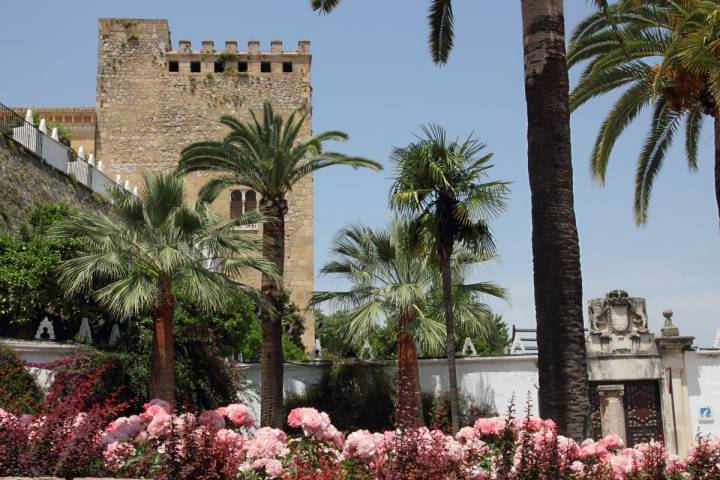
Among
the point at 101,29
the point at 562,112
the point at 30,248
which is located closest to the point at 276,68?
the point at 101,29

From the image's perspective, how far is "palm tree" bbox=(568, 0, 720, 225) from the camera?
12555 millimetres

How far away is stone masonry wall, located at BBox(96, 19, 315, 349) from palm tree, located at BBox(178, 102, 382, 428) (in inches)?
766

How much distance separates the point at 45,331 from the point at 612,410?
41.0 ft

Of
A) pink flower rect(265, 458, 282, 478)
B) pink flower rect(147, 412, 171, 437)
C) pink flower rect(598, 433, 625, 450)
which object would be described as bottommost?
pink flower rect(598, 433, 625, 450)

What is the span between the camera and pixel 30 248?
66.8 feet

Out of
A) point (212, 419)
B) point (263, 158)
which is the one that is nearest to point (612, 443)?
point (212, 419)

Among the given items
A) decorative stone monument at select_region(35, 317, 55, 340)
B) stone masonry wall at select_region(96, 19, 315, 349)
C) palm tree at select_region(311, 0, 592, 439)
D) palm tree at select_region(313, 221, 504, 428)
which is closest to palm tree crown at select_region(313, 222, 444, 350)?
palm tree at select_region(313, 221, 504, 428)

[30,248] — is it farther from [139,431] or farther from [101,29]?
[101,29]

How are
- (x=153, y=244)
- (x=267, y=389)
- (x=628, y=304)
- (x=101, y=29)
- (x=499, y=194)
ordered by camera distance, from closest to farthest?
(x=153, y=244) < (x=267, y=389) < (x=499, y=194) < (x=628, y=304) < (x=101, y=29)

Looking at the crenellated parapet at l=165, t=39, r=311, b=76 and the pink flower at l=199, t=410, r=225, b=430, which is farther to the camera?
the crenellated parapet at l=165, t=39, r=311, b=76

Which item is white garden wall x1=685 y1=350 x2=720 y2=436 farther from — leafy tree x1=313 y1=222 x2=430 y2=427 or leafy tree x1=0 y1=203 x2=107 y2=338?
leafy tree x1=0 y1=203 x2=107 y2=338

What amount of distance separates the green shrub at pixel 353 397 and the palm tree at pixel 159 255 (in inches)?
255

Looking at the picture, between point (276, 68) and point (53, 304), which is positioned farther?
point (276, 68)

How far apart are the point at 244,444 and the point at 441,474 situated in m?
1.88
